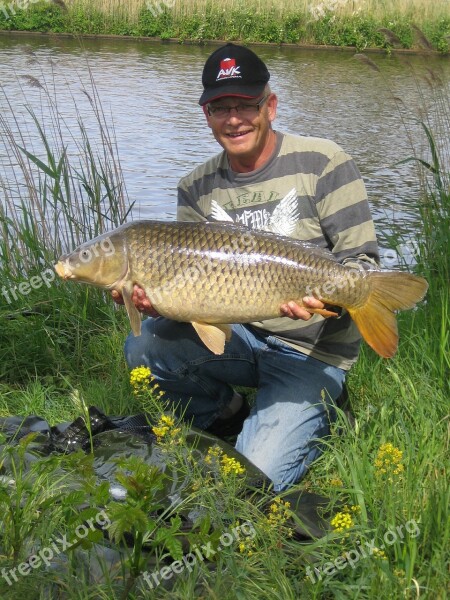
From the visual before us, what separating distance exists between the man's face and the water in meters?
2.05

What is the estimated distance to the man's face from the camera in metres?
2.72

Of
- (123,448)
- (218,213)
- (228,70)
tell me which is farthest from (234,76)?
(123,448)

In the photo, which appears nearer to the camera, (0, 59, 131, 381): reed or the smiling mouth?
the smiling mouth

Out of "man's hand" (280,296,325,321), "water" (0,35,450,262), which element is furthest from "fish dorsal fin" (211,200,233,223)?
"water" (0,35,450,262)

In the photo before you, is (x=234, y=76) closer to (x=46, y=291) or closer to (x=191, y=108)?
(x=46, y=291)

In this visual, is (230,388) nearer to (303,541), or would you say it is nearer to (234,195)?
(234,195)

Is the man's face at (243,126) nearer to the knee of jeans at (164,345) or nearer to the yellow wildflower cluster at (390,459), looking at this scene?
the knee of jeans at (164,345)

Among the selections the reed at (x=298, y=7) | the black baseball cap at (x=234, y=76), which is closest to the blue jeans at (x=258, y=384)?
the black baseball cap at (x=234, y=76)

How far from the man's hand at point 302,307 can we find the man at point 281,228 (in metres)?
0.22

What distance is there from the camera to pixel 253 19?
16.7 metres

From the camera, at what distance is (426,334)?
300 cm

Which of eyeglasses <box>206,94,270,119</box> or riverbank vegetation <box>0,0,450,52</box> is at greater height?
eyeglasses <box>206,94,270,119</box>
